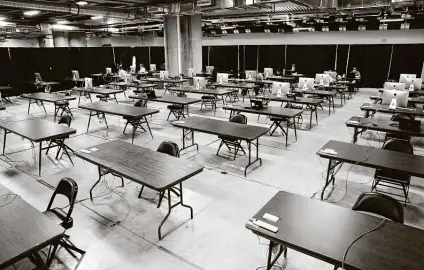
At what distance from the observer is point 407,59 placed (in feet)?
49.0

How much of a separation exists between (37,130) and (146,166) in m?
3.09

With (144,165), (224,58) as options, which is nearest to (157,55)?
(224,58)

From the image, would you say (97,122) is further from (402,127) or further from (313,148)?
(402,127)

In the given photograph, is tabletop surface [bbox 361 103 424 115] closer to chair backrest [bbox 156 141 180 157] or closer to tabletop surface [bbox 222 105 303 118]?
tabletop surface [bbox 222 105 303 118]

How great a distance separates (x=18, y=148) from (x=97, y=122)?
8.65 ft

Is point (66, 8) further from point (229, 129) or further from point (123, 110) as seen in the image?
point (229, 129)

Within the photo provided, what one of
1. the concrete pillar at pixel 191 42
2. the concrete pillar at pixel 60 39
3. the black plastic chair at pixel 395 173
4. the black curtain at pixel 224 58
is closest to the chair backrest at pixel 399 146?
the black plastic chair at pixel 395 173

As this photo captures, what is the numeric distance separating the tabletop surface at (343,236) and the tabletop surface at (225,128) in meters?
2.29


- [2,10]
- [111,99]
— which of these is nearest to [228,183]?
[111,99]

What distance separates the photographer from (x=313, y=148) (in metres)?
6.79

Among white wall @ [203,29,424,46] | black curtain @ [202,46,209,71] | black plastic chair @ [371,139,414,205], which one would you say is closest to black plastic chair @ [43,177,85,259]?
black plastic chair @ [371,139,414,205]

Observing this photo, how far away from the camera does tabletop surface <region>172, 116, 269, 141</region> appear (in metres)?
5.01

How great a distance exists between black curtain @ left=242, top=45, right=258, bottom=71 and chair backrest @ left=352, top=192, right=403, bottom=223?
17.5 meters

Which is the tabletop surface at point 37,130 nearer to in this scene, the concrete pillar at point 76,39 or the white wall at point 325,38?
the white wall at point 325,38
